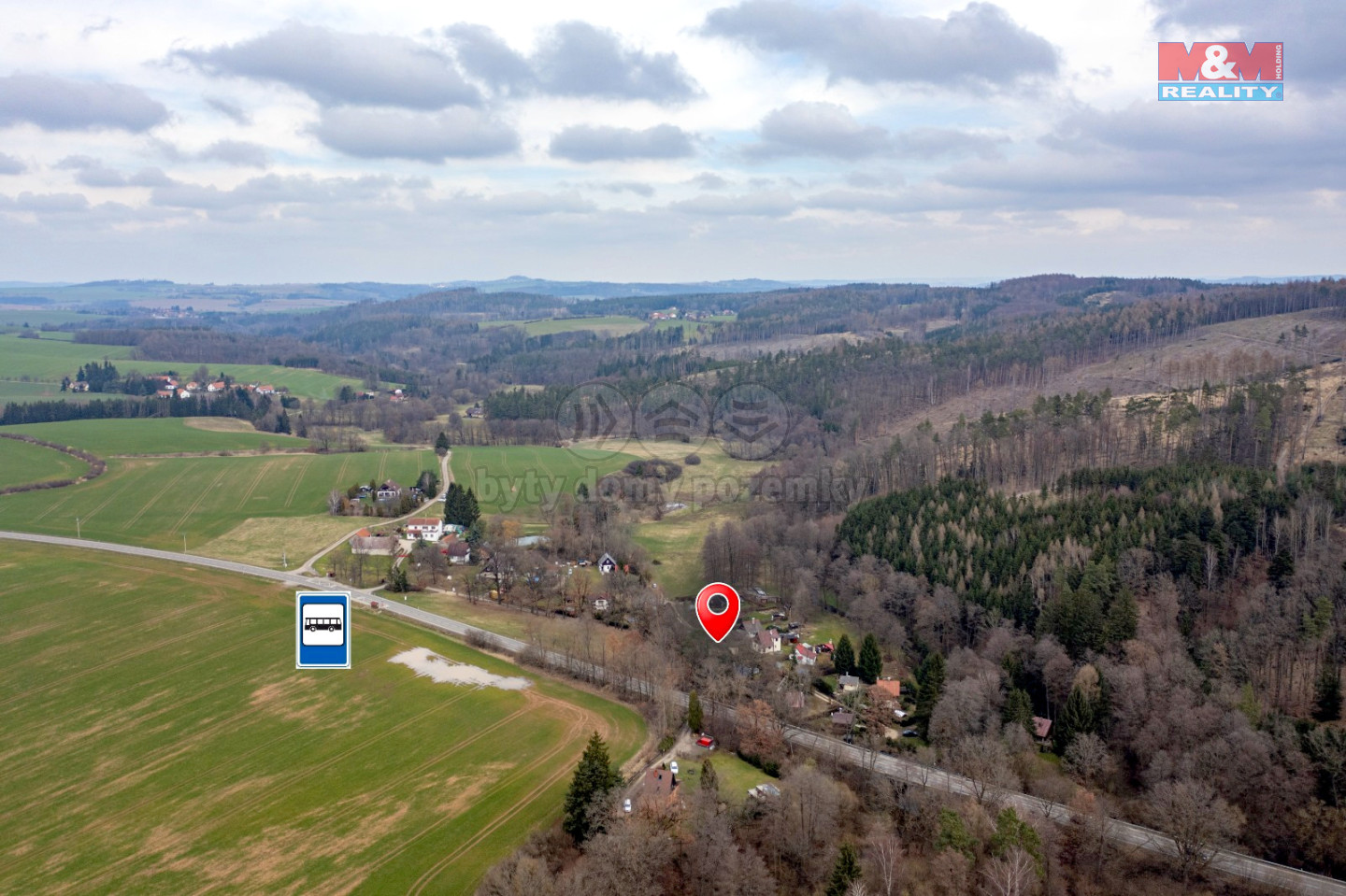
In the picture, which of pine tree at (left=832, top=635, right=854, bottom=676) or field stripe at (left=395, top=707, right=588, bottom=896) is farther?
pine tree at (left=832, top=635, right=854, bottom=676)

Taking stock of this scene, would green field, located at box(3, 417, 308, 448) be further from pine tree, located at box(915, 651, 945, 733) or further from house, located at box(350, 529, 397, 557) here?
pine tree, located at box(915, 651, 945, 733)

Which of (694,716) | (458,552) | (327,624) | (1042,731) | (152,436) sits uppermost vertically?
(152,436)

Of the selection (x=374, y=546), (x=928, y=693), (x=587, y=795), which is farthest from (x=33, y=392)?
(x=928, y=693)

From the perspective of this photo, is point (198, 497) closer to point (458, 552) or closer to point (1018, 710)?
point (458, 552)

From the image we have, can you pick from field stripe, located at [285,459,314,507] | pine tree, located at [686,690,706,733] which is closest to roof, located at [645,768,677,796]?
pine tree, located at [686,690,706,733]

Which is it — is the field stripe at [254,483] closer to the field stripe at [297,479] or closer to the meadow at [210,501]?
the meadow at [210,501]

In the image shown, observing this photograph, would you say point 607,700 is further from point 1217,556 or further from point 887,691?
point 1217,556

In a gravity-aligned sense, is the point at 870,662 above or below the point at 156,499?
below

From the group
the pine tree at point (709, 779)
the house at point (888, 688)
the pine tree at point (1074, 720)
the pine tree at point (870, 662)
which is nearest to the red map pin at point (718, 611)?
the pine tree at point (870, 662)
